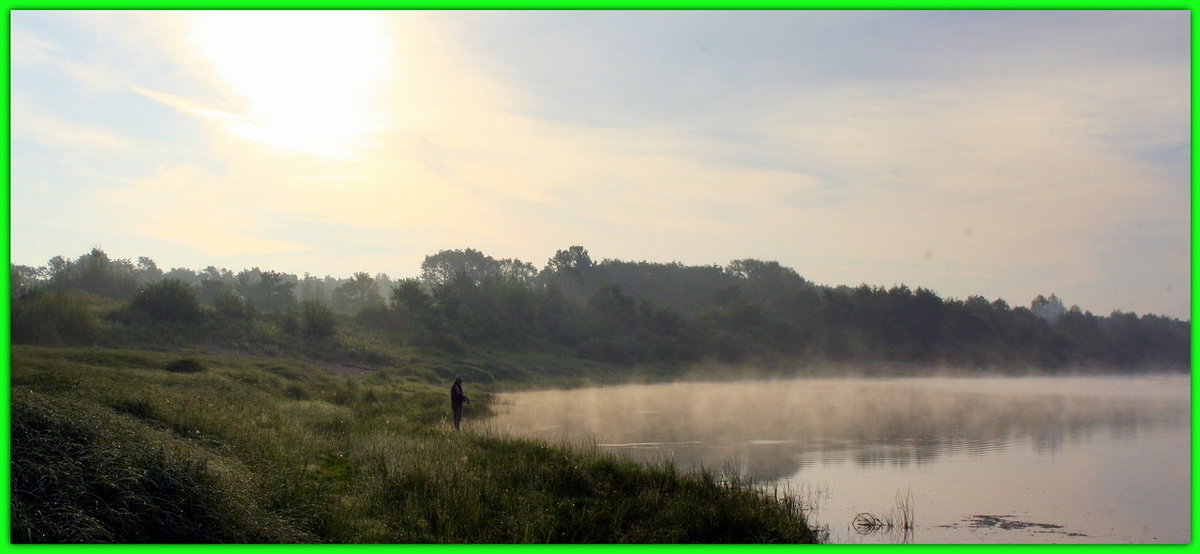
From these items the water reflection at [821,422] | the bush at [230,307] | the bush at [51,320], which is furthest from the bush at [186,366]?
the bush at [230,307]

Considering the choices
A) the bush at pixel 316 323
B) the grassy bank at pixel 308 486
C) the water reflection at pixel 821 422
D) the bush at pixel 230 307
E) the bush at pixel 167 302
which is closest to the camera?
the grassy bank at pixel 308 486

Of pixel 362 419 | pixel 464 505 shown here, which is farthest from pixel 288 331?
pixel 464 505

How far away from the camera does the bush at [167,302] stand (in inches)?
1929

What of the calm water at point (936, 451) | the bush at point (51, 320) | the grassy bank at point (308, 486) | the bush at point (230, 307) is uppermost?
the bush at point (230, 307)

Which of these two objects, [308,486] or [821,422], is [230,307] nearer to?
[821,422]

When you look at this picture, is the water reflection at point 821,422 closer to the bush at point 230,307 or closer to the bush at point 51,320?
the bush at point 51,320

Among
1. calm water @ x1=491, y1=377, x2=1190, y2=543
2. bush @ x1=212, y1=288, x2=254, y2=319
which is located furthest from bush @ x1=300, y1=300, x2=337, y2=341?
calm water @ x1=491, y1=377, x2=1190, y2=543

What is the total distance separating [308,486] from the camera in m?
12.2

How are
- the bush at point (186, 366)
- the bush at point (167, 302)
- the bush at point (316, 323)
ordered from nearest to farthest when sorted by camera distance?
the bush at point (186, 366)
the bush at point (167, 302)
the bush at point (316, 323)

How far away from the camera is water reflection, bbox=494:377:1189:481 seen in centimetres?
2334

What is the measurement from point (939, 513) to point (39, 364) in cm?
2233

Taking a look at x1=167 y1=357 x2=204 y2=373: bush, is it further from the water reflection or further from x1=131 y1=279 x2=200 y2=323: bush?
x1=131 y1=279 x2=200 y2=323: bush

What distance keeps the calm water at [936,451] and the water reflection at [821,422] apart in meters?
0.08

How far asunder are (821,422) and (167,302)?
120ft
